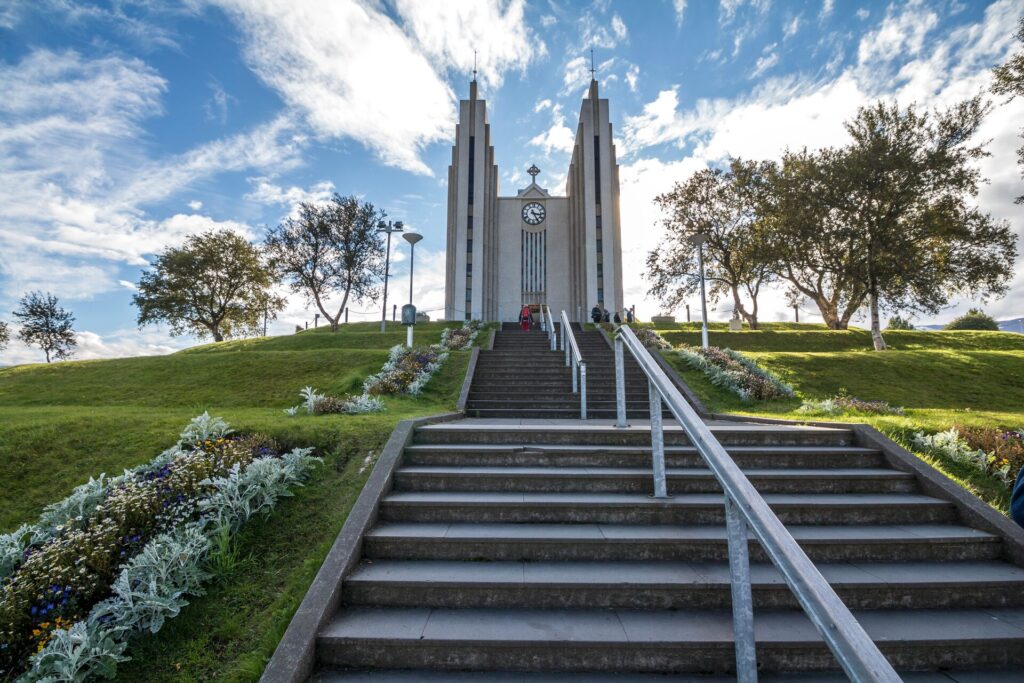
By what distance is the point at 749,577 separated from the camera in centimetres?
224

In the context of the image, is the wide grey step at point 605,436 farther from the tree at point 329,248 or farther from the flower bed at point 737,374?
the tree at point 329,248

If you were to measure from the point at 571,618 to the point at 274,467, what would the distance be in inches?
117

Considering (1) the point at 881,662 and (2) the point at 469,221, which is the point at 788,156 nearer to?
(2) the point at 469,221

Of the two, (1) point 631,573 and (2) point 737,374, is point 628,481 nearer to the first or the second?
(1) point 631,573

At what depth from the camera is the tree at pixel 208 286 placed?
96.8 ft

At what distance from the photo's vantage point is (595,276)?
31.7 m

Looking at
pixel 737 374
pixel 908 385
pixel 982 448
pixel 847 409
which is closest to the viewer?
pixel 982 448

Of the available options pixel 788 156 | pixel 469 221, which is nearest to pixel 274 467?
pixel 788 156

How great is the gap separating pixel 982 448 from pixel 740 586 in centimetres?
515

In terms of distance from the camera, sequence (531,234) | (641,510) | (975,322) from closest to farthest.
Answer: (641,510) < (975,322) < (531,234)

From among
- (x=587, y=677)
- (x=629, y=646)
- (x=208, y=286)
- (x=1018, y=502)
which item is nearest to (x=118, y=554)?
(x=587, y=677)

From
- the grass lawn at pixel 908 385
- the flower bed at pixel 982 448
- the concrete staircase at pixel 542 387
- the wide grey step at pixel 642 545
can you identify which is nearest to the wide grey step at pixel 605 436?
the flower bed at pixel 982 448

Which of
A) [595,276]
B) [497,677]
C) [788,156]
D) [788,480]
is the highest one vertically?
[788,156]

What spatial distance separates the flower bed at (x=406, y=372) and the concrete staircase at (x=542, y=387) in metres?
1.14
